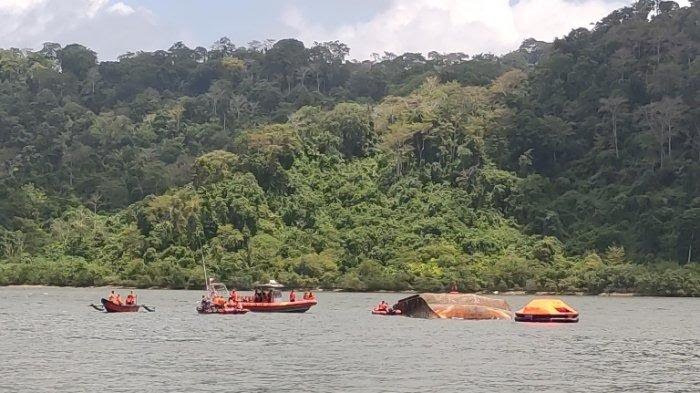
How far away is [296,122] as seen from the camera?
141375 mm

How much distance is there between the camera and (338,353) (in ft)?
155

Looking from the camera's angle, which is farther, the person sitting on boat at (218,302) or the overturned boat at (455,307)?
the person sitting on boat at (218,302)

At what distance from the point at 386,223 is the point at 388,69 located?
2915 inches

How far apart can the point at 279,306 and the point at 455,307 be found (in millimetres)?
13358

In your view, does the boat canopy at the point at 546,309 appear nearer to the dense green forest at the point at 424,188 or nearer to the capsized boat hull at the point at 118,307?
the capsized boat hull at the point at 118,307

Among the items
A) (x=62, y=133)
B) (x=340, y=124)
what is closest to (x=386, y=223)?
(x=340, y=124)

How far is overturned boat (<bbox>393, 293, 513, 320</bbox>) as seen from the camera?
70.2m

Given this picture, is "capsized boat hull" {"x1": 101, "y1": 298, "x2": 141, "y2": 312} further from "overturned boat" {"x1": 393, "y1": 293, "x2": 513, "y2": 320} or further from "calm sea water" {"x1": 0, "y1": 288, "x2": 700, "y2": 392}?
"overturned boat" {"x1": 393, "y1": 293, "x2": 513, "y2": 320}

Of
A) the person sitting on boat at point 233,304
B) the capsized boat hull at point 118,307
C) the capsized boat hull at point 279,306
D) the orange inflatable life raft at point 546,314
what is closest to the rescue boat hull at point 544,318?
the orange inflatable life raft at point 546,314

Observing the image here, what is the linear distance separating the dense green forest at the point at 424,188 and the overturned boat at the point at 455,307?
115 ft

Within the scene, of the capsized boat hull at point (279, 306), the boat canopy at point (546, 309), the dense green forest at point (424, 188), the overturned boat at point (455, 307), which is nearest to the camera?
the boat canopy at point (546, 309)

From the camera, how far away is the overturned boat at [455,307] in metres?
70.2

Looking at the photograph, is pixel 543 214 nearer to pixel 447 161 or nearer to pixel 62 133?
pixel 447 161

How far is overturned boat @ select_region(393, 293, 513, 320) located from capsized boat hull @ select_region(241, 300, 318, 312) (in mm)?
7657
